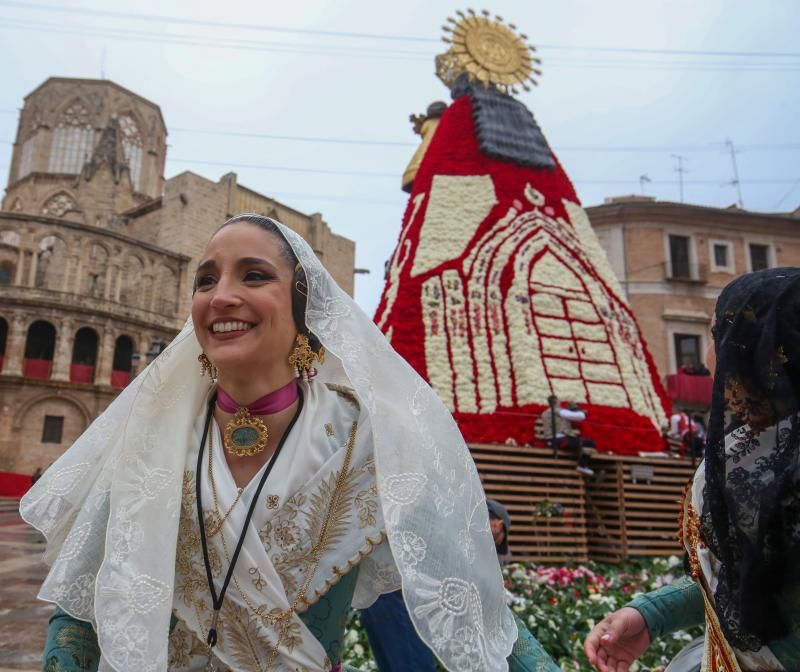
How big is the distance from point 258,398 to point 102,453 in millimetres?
467

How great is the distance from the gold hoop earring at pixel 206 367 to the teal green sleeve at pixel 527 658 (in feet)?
3.45

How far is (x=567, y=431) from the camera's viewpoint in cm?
701

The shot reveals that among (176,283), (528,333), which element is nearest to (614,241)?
(528,333)

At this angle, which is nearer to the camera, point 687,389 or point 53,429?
point 687,389

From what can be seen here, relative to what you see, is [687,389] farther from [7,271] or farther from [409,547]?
[7,271]

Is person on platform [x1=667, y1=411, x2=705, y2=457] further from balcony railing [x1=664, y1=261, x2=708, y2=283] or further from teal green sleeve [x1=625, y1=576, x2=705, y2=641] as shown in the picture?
balcony railing [x1=664, y1=261, x2=708, y2=283]

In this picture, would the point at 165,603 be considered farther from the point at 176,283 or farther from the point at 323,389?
the point at 176,283

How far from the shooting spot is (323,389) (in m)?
1.87

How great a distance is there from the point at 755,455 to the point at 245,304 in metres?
1.24

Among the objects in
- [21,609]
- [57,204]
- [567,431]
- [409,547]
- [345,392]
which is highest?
[57,204]

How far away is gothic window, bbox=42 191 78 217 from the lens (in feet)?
117

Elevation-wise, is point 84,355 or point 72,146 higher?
point 72,146

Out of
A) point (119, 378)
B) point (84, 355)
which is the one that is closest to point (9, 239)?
point (84, 355)

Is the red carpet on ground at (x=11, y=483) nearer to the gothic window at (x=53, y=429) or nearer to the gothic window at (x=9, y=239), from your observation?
the gothic window at (x=53, y=429)
